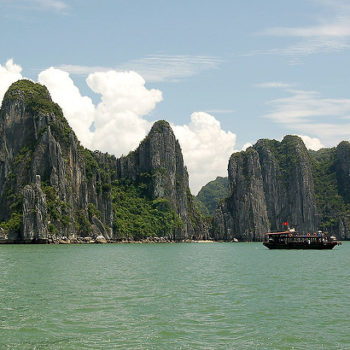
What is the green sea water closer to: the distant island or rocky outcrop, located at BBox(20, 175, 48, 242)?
rocky outcrop, located at BBox(20, 175, 48, 242)

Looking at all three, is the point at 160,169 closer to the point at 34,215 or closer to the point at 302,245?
the point at 34,215

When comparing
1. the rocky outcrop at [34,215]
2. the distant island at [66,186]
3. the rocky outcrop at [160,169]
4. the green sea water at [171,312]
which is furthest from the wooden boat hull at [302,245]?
the rocky outcrop at [160,169]

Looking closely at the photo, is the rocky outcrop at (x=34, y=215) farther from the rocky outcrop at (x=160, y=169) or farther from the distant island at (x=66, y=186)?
the rocky outcrop at (x=160, y=169)

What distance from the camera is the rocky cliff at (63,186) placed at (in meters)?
129

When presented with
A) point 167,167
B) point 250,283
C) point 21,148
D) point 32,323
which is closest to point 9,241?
point 21,148

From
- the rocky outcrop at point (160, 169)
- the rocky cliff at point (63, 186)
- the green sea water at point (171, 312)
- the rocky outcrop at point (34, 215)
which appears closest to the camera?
the green sea water at point (171, 312)

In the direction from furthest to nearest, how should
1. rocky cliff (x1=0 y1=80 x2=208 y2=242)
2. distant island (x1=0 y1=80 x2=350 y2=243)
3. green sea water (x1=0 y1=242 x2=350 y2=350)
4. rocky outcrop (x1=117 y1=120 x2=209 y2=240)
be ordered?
rocky outcrop (x1=117 y1=120 x2=209 y2=240) < distant island (x1=0 y1=80 x2=350 y2=243) < rocky cliff (x1=0 y1=80 x2=208 y2=242) < green sea water (x1=0 y1=242 x2=350 y2=350)

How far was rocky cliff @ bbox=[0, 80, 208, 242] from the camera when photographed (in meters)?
129

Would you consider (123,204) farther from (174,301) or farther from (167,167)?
(174,301)

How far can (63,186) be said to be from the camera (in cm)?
14025

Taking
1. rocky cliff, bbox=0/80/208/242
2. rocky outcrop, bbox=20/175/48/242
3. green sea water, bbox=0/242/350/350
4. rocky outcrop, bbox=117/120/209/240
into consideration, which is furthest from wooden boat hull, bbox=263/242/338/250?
rocky outcrop, bbox=117/120/209/240

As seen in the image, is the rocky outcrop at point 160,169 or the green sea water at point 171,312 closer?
the green sea water at point 171,312

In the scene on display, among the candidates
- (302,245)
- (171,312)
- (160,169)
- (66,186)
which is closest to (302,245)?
(302,245)

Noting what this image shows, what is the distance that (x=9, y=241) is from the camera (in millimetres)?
122312
